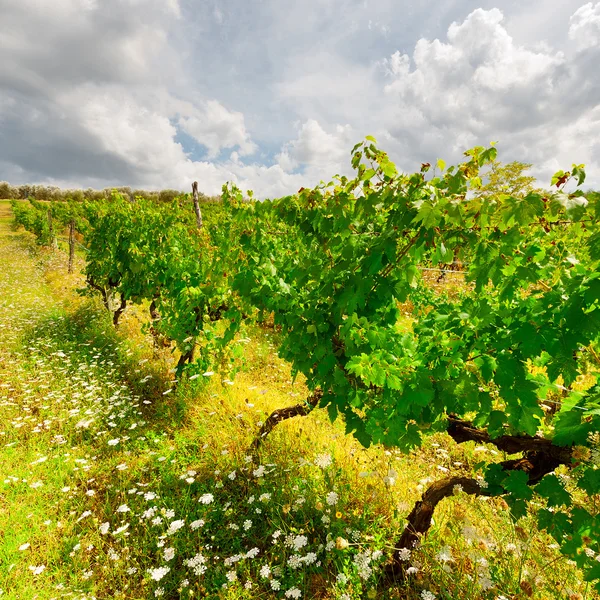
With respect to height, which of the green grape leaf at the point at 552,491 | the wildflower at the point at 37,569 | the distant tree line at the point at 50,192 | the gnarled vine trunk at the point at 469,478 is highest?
the distant tree line at the point at 50,192

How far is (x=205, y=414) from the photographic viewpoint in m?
5.42

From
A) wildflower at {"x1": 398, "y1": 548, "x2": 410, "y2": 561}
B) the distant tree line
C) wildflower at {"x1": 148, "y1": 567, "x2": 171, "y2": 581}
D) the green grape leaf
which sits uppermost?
the distant tree line

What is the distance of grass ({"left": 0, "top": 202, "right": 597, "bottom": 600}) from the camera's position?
2881 millimetres

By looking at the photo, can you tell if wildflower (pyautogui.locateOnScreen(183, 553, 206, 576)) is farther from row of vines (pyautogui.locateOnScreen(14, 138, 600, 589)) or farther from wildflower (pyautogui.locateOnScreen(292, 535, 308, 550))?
row of vines (pyautogui.locateOnScreen(14, 138, 600, 589))

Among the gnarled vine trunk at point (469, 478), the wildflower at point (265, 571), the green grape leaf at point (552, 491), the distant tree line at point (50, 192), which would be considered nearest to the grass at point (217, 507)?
the wildflower at point (265, 571)

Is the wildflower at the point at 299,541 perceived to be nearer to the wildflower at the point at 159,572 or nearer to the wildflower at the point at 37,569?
the wildflower at the point at 159,572

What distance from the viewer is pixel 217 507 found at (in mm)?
3732

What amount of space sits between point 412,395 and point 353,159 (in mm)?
1523

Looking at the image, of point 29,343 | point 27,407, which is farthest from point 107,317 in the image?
point 27,407

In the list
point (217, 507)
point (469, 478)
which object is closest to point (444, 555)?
point (469, 478)

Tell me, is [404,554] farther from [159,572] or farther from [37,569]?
[37,569]

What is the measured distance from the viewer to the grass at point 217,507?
9.45 ft

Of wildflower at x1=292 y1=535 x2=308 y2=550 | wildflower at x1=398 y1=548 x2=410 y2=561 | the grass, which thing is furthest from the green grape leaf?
wildflower at x1=292 y1=535 x2=308 y2=550

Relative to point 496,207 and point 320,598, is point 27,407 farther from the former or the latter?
point 496,207
